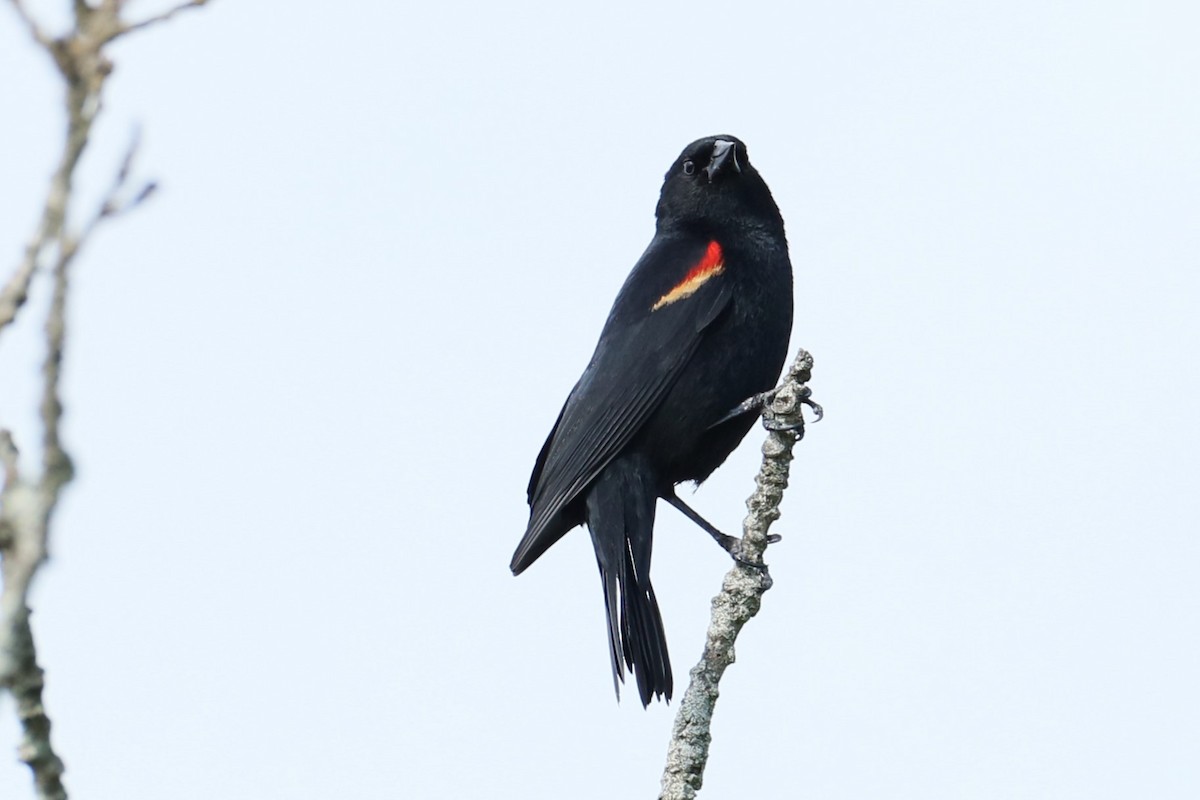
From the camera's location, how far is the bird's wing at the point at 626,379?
214 inches

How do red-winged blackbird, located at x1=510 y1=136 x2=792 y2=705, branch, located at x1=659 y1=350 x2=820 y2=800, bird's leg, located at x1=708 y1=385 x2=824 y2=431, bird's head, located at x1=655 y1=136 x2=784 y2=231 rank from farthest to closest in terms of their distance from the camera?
bird's head, located at x1=655 y1=136 x2=784 y2=231, red-winged blackbird, located at x1=510 y1=136 x2=792 y2=705, bird's leg, located at x1=708 y1=385 x2=824 y2=431, branch, located at x1=659 y1=350 x2=820 y2=800

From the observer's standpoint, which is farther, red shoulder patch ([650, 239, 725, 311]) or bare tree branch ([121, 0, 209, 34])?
red shoulder patch ([650, 239, 725, 311])

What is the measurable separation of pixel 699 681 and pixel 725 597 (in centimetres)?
26

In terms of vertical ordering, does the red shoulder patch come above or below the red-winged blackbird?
above

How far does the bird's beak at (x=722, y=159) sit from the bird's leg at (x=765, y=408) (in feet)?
3.53

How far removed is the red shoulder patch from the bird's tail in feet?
2.21

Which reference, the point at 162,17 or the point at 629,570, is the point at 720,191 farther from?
the point at 162,17

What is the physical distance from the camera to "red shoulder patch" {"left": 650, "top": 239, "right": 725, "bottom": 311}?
5.68 meters

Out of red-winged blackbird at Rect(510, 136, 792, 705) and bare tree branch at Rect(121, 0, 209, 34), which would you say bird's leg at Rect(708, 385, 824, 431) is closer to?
red-winged blackbird at Rect(510, 136, 792, 705)

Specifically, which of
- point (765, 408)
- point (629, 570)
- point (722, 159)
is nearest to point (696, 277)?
point (722, 159)

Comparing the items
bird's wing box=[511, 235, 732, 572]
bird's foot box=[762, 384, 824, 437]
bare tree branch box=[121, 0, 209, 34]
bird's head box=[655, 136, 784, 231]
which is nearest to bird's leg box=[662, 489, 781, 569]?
bird's wing box=[511, 235, 732, 572]

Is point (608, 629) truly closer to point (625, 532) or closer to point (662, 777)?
point (625, 532)

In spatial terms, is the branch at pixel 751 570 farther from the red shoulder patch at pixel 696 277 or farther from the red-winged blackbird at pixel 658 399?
the red shoulder patch at pixel 696 277

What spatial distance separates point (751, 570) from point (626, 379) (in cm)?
207
